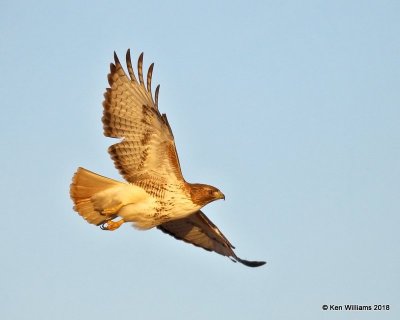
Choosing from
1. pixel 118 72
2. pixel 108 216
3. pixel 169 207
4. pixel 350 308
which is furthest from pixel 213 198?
pixel 350 308

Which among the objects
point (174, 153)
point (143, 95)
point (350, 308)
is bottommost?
point (350, 308)

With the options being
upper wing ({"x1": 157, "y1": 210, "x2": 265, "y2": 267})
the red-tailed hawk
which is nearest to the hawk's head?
the red-tailed hawk

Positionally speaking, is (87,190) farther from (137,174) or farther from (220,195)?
(220,195)

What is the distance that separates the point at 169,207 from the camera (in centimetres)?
1342

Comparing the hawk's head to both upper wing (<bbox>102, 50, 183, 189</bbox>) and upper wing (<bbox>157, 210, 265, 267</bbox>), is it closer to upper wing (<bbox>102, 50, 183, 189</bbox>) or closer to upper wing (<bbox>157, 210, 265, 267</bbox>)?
upper wing (<bbox>102, 50, 183, 189</bbox>)

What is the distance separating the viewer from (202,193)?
13484mm

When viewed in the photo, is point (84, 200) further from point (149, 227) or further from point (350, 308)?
point (350, 308)

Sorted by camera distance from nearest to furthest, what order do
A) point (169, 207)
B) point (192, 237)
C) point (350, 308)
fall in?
point (169, 207), point (350, 308), point (192, 237)

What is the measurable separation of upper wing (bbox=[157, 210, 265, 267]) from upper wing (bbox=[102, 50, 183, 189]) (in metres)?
2.32

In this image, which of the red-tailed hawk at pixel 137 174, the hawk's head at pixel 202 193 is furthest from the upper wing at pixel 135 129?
the hawk's head at pixel 202 193

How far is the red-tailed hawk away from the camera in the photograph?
13.4 m

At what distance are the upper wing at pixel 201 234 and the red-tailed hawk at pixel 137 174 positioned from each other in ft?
7.16

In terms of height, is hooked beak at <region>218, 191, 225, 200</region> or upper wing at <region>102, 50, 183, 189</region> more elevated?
upper wing at <region>102, 50, 183, 189</region>

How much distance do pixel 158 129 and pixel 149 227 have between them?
1.63 metres
